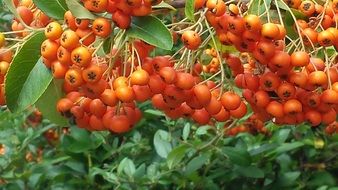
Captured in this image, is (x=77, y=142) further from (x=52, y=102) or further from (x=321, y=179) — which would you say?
(x=52, y=102)

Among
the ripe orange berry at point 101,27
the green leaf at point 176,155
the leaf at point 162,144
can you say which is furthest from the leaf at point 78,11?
the leaf at point 162,144

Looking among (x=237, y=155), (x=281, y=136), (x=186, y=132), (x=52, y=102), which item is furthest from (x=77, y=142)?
(x=52, y=102)

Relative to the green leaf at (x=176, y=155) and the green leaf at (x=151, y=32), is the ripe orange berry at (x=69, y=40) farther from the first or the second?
the green leaf at (x=176, y=155)

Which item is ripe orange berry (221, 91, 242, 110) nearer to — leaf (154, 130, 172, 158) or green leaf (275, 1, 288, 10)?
green leaf (275, 1, 288, 10)

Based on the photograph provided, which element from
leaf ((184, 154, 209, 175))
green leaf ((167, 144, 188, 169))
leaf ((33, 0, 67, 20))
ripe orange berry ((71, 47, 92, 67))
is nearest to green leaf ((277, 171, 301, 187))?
leaf ((184, 154, 209, 175))

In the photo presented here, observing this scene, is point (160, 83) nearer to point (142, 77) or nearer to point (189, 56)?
point (142, 77)

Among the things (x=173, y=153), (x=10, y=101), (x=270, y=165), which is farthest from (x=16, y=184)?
(x=10, y=101)
